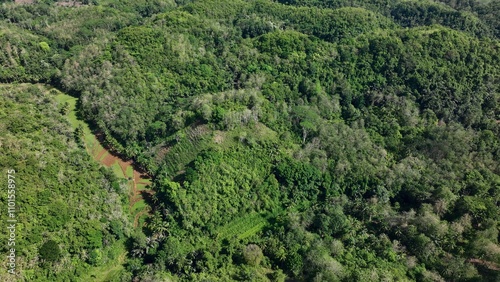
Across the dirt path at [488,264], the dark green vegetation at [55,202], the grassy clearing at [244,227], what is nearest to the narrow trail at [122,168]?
the dark green vegetation at [55,202]

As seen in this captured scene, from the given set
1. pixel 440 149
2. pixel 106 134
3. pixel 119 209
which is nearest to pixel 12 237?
pixel 119 209

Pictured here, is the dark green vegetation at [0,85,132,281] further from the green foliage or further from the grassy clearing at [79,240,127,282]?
the grassy clearing at [79,240,127,282]

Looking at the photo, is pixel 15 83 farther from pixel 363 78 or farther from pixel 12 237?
pixel 363 78

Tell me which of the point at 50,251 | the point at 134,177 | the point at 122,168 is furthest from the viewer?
the point at 122,168

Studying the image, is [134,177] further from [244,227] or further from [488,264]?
[488,264]

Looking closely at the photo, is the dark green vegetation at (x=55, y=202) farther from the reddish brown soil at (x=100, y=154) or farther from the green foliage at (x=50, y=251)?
the reddish brown soil at (x=100, y=154)

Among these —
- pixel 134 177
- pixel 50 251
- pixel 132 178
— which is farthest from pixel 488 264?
pixel 50 251

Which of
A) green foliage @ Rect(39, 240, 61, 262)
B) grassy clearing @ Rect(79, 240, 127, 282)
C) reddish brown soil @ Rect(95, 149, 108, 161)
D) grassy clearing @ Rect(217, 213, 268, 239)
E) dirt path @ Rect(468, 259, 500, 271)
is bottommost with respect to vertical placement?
grassy clearing @ Rect(79, 240, 127, 282)

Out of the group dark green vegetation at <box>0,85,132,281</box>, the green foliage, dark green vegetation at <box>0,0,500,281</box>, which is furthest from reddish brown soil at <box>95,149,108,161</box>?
the green foliage
